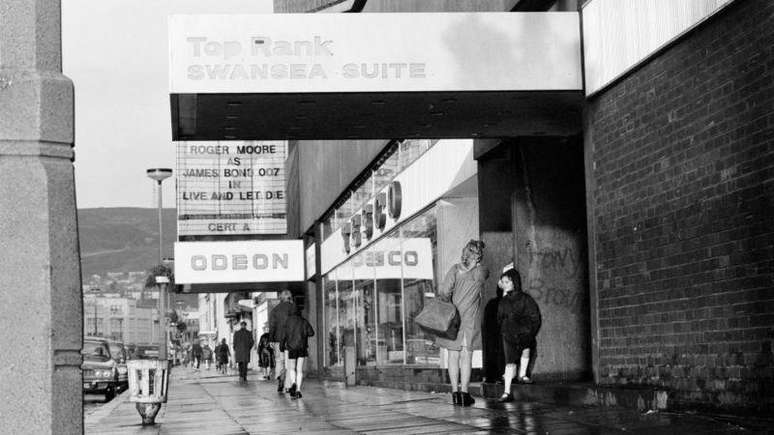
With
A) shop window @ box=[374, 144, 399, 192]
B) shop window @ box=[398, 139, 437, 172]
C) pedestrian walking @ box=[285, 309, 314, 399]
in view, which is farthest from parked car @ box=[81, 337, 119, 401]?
pedestrian walking @ box=[285, 309, 314, 399]

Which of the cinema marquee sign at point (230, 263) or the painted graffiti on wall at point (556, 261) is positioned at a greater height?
the cinema marquee sign at point (230, 263)

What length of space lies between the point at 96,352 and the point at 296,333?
1537 centimetres

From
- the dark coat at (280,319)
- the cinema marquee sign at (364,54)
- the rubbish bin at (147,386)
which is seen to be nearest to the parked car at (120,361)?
the dark coat at (280,319)

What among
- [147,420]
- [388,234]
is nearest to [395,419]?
[147,420]

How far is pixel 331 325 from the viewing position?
117ft

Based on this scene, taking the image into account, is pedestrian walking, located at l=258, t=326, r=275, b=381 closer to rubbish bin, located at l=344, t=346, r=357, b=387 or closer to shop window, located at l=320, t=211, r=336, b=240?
shop window, located at l=320, t=211, r=336, b=240

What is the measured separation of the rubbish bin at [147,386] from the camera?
1492 cm

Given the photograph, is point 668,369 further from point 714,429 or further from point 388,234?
point 388,234

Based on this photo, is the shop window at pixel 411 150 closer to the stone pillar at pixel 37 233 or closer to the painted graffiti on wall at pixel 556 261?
the painted graffiti on wall at pixel 556 261

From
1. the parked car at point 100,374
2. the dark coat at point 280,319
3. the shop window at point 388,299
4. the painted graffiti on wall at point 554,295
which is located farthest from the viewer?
the parked car at point 100,374

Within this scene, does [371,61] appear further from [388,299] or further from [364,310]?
[364,310]

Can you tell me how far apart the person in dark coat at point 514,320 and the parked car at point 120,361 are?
18.7 meters

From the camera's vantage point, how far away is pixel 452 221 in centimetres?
1942

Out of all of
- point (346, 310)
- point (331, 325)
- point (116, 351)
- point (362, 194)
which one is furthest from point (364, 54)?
point (116, 351)
